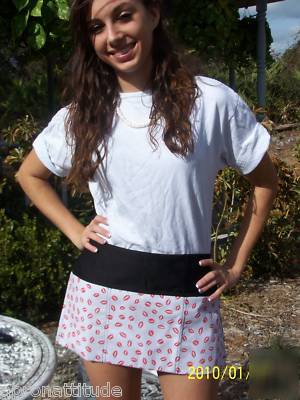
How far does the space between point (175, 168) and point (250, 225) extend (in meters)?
0.28

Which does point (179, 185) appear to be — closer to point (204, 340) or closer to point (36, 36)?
point (204, 340)

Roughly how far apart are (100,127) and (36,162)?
10.0 inches

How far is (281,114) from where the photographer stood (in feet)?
37.6

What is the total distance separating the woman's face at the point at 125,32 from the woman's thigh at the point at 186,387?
0.72m

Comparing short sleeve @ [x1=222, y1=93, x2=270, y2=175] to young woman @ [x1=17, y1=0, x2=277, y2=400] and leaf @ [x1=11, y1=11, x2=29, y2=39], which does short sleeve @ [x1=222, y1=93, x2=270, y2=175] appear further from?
leaf @ [x1=11, y1=11, x2=29, y2=39]

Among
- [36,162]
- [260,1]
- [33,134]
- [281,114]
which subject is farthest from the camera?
[281,114]

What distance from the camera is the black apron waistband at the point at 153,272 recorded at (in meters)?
1.46

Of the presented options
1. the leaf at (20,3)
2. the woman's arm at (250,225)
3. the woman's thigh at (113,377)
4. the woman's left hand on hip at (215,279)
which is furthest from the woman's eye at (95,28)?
the leaf at (20,3)

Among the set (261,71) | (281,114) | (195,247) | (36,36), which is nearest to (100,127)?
(195,247)

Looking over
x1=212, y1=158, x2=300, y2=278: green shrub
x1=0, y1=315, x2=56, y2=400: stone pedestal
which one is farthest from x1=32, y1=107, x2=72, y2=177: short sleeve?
x1=212, y1=158, x2=300, y2=278: green shrub

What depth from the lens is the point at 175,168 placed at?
1.42 m

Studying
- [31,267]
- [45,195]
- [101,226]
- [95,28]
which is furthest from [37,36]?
[101,226]

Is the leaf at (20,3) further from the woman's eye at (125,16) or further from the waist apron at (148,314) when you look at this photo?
the waist apron at (148,314)

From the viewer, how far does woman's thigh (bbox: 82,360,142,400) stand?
5.07 ft
